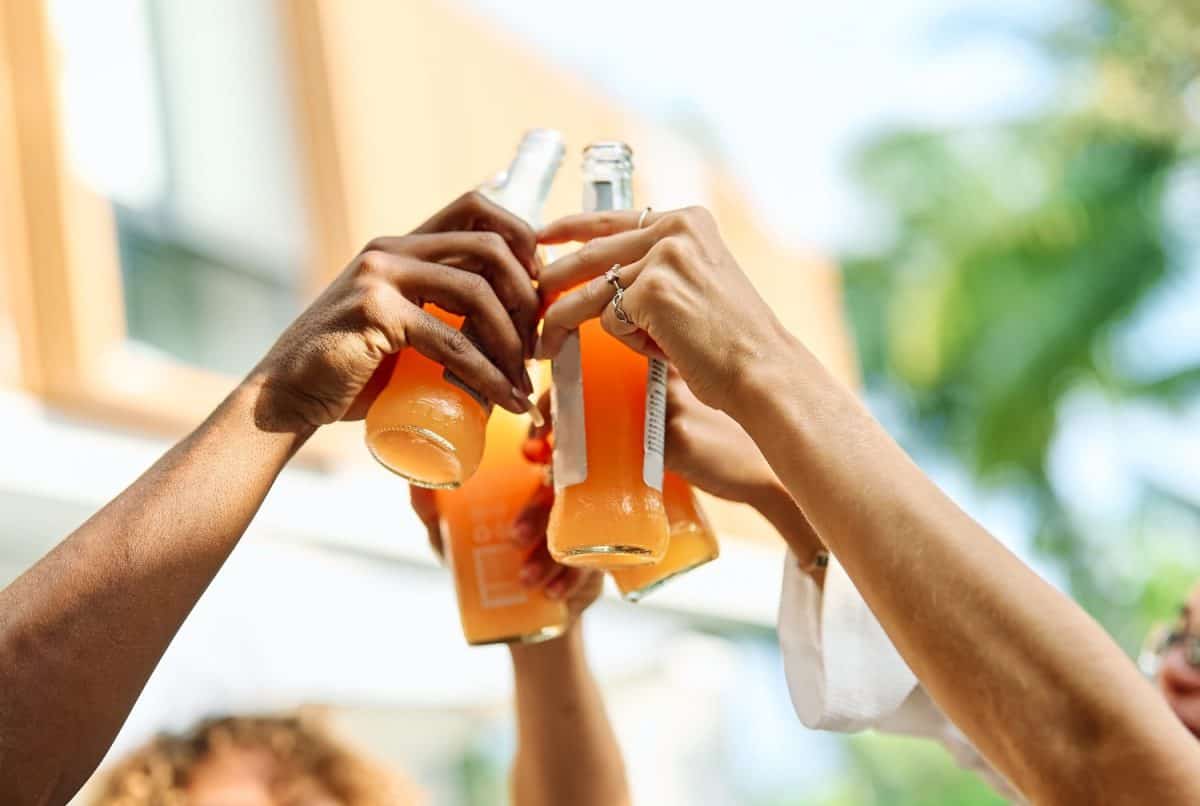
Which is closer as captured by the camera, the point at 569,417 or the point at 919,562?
the point at 919,562

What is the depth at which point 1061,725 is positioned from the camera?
1.00 meters

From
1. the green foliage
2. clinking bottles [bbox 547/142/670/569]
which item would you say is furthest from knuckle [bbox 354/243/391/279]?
the green foliage

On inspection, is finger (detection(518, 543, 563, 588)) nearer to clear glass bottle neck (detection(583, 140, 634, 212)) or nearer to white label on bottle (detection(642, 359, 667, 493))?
white label on bottle (detection(642, 359, 667, 493))

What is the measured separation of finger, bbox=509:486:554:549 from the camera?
5.11ft

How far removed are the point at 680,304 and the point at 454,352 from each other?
221 millimetres

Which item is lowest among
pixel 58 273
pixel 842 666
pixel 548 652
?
pixel 58 273

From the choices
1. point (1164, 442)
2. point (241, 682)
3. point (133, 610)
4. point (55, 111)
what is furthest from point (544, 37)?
point (1164, 442)

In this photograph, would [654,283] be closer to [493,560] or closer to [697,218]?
[697,218]

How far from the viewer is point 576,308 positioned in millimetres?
1388

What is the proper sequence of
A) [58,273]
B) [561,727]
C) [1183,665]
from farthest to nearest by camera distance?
1. [58,273]
2. [1183,665]
3. [561,727]

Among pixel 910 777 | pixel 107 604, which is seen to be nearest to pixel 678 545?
pixel 107 604

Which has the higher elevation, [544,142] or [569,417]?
[544,142]

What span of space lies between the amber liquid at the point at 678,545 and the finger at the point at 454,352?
11.1 inches

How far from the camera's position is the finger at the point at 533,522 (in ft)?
5.11
